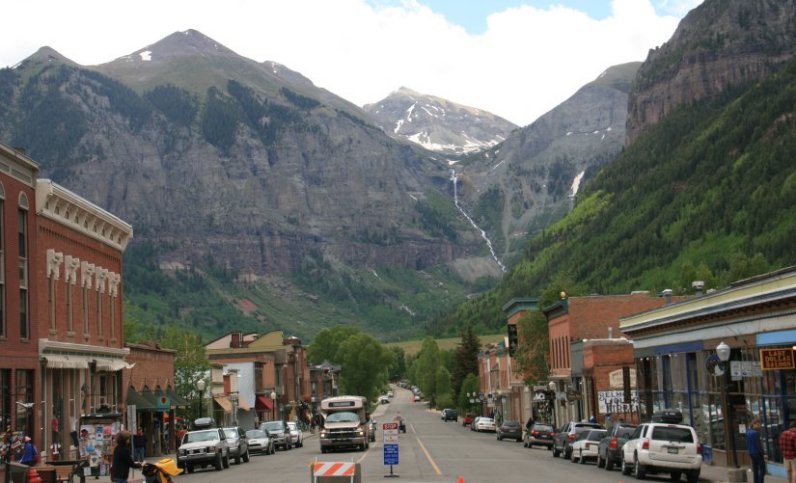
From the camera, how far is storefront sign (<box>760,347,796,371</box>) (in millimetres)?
33406

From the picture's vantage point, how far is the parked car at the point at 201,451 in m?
49.5

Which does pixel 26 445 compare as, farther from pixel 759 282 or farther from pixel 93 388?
pixel 759 282

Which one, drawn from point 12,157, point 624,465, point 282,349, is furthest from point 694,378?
point 282,349

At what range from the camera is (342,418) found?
63.2 m

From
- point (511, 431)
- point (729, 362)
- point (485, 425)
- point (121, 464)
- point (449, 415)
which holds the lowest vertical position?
point (449, 415)

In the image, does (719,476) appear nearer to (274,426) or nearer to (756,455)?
(756,455)

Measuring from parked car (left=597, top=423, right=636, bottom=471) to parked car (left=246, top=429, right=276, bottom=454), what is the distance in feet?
83.1

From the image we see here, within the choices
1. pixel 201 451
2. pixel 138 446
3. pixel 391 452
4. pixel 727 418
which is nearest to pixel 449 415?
pixel 138 446

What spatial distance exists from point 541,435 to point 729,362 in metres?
28.1

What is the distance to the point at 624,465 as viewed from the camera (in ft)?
134

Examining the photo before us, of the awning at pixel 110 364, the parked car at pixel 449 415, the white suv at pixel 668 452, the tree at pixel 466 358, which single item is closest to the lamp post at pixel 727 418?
the white suv at pixel 668 452

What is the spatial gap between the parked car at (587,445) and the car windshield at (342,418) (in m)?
15.9

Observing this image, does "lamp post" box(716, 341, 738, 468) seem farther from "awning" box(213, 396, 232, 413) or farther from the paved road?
"awning" box(213, 396, 232, 413)

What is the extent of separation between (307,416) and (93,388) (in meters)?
84.1
